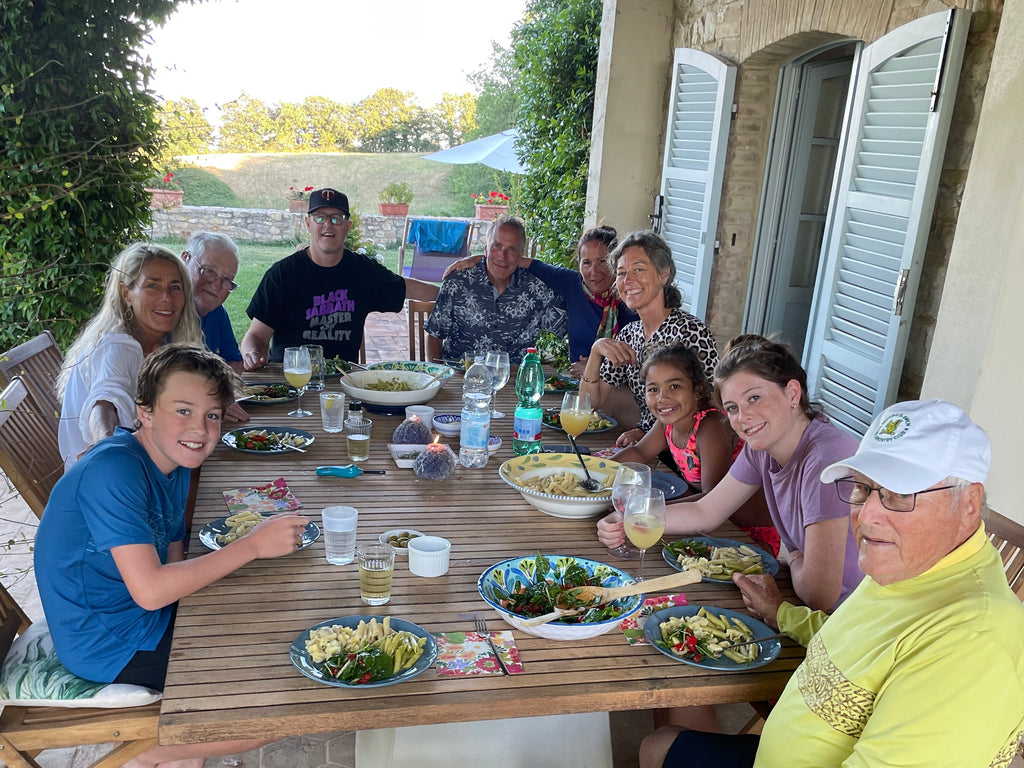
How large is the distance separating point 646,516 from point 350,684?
0.70 meters

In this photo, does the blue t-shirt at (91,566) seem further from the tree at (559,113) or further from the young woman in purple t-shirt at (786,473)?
the tree at (559,113)

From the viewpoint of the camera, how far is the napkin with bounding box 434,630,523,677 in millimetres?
1318

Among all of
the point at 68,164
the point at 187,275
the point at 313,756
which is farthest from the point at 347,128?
the point at 313,756

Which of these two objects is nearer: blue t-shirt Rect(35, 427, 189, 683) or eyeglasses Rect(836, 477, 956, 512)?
eyeglasses Rect(836, 477, 956, 512)

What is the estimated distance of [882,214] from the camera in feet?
11.6

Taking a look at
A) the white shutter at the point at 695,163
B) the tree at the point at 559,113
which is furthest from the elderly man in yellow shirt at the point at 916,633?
the tree at the point at 559,113

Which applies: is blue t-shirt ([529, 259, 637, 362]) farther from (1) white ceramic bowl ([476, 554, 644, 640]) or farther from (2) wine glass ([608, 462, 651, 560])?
(1) white ceramic bowl ([476, 554, 644, 640])

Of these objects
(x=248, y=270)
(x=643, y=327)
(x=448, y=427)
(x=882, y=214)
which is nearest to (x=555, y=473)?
(x=448, y=427)

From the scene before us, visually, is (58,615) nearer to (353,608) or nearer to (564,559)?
(353,608)

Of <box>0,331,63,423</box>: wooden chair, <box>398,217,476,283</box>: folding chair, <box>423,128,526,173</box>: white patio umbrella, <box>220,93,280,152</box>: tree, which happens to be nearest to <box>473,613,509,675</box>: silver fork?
<box>0,331,63,423</box>: wooden chair

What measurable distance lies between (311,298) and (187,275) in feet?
3.44

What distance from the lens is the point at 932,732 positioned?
1.04 meters

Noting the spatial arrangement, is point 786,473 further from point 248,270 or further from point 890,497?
point 248,270

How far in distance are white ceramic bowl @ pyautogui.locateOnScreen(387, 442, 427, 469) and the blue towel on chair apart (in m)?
7.67
